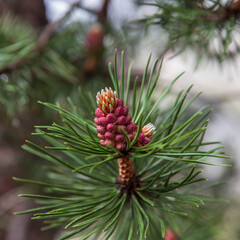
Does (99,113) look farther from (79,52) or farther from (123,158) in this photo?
(79,52)

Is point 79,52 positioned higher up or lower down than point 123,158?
higher up

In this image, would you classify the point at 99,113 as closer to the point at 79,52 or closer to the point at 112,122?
the point at 112,122

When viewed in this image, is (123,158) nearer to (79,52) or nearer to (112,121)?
(112,121)

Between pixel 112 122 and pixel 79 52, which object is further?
pixel 79 52

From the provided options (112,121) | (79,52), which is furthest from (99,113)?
(79,52)

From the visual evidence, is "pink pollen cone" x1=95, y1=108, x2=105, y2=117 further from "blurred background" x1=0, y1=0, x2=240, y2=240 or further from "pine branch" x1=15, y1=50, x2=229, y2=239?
"blurred background" x1=0, y1=0, x2=240, y2=240

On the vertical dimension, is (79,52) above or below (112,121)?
above

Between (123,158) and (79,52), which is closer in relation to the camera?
(123,158)

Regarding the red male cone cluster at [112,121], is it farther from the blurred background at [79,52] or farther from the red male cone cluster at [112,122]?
the blurred background at [79,52]

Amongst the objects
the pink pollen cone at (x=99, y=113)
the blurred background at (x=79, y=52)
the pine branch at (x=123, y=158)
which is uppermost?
the blurred background at (x=79, y=52)

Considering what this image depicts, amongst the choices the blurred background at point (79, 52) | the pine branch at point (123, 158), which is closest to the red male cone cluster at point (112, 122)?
the pine branch at point (123, 158)
